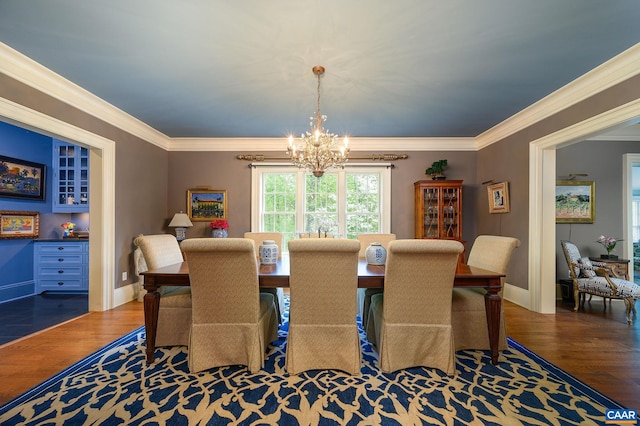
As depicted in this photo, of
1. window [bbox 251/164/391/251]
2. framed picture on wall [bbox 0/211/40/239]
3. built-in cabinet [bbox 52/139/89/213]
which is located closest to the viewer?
framed picture on wall [bbox 0/211/40/239]

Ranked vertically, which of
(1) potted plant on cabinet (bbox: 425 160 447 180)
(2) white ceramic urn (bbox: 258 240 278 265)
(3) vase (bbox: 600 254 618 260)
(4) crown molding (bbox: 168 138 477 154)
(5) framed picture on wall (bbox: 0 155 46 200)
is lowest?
(3) vase (bbox: 600 254 618 260)

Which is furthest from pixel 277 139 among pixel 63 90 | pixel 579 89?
pixel 579 89

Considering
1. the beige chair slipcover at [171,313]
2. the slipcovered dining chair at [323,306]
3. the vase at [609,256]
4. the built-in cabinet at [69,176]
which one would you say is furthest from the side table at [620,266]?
the built-in cabinet at [69,176]

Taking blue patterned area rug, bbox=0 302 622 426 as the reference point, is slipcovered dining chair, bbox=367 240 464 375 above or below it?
above

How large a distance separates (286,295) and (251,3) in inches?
137

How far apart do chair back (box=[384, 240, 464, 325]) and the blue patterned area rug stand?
1.42 feet

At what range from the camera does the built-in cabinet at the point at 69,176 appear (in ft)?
13.9

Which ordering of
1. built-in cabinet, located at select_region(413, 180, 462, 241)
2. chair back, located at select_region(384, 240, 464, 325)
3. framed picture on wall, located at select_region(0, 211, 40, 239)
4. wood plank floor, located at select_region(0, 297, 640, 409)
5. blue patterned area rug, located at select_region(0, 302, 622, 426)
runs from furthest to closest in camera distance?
built-in cabinet, located at select_region(413, 180, 462, 241) → framed picture on wall, located at select_region(0, 211, 40, 239) → wood plank floor, located at select_region(0, 297, 640, 409) → chair back, located at select_region(384, 240, 464, 325) → blue patterned area rug, located at select_region(0, 302, 622, 426)

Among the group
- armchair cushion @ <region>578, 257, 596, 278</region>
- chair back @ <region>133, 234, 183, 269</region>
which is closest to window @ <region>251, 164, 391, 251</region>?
chair back @ <region>133, 234, 183, 269</region>

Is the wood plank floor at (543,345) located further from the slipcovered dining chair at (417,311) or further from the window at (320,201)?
the window at (320,201)

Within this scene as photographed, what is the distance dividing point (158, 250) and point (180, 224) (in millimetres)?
1926

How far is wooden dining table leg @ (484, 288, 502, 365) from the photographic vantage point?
80.3 inches

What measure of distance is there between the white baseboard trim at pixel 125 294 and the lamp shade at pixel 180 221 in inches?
38.1

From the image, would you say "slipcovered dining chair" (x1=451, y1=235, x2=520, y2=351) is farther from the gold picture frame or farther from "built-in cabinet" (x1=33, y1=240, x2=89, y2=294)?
"built-in cabinet" (x1=33, y1=240, x2=89, y2=294)
